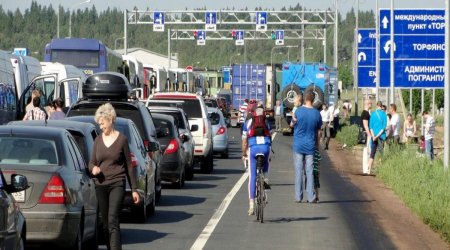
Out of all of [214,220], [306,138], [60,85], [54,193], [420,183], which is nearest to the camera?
[54,193]

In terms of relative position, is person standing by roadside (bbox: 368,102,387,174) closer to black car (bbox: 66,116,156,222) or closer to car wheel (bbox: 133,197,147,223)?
black car (bbox: 66,116,156,222)

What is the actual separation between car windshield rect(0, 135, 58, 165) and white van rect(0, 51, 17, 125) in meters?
17.8

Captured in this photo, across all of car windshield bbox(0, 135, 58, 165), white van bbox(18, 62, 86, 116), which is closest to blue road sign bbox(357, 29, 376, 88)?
white van bbox(18, 62, 86, 116)

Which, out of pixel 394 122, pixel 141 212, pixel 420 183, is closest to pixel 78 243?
pixel 141 212

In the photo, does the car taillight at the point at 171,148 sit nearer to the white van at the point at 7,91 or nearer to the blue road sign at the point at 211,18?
the white van at the point at 7,91

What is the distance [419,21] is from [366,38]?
1601 cm

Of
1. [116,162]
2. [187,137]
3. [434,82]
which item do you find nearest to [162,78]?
[434,82]

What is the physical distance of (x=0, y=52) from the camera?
32250mm

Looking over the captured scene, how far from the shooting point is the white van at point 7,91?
104 feet

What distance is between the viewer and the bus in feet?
158

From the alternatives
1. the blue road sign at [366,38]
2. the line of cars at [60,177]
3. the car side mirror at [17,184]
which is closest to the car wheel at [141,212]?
the line of cars at [60,177]

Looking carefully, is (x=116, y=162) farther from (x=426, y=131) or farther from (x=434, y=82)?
(x=426, y=131)

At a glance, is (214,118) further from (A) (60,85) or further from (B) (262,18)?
(B) (262,18)

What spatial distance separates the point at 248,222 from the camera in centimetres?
1905
